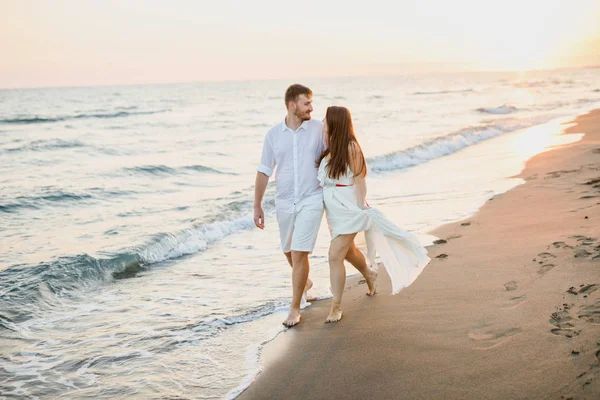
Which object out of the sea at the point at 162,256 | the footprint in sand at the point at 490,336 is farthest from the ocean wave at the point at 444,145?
the footprint in sand at the point at 490,336

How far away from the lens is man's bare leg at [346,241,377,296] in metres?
5.13

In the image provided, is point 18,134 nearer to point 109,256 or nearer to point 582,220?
point 109,256

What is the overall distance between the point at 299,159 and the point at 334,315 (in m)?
1.36

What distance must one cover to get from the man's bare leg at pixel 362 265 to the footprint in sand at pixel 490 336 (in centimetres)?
136

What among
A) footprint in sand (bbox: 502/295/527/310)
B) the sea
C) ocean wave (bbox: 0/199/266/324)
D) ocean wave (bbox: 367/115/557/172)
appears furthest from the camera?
ocean wave (bbox: 367/115/557/172)

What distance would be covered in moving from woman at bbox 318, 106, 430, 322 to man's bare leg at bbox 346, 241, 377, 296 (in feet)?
0.83

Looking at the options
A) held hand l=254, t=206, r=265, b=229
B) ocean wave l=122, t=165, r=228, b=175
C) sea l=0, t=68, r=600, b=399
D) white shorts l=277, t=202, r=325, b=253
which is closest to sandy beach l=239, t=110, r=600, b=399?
sea l=0, t=68, r=600, b=399

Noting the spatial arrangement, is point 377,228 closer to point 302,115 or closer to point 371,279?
point 371,279

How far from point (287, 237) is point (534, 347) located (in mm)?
2201

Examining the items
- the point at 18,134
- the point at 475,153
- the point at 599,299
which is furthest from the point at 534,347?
the point at 18,134

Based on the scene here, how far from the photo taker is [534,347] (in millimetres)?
3637

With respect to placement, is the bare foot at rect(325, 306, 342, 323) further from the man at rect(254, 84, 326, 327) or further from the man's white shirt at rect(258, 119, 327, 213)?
the man's white shirt at rect(258, 119, 327, 213)

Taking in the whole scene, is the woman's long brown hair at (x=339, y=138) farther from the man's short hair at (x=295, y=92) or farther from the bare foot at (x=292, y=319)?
the bare foot at (x=292, y=319)

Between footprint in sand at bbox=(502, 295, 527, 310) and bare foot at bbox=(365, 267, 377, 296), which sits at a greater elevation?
footprint in sand at bbox=(502, 295, 527, 310)
